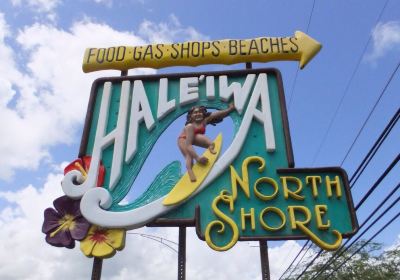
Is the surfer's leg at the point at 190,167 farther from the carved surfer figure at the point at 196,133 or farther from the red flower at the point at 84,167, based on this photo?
the red flower at the point at 84,167

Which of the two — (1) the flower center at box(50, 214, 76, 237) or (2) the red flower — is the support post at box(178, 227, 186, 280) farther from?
(1) the flower center at box(50, 214, 76, 237)

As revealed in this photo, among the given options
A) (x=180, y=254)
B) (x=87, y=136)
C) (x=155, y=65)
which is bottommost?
(x=180, y=254)

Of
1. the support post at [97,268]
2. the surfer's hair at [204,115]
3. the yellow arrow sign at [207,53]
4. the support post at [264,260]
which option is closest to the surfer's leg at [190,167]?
the surfer's hair at [204,115]

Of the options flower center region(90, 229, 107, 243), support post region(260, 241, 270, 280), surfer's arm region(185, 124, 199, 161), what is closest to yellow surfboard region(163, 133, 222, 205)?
surfer's arm region(185, 124, 199, 161)

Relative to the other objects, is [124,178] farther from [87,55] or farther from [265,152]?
[87,55]

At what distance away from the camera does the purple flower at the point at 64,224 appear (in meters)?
6.07

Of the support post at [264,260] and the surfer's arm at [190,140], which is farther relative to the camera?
the surfer's arm at [190,140]

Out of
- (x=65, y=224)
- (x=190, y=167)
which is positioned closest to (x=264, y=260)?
(x=190, y=167)

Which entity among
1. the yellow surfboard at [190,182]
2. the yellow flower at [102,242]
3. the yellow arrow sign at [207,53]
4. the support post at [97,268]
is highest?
the yellow arrow sign at [207,53]

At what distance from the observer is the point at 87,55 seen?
812cm

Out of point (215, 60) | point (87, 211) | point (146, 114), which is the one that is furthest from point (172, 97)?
point (87, 211)

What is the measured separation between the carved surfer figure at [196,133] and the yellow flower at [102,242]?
1364 mm

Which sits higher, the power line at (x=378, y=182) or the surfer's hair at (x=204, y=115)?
the surfer's hair at (x=204, y=115)

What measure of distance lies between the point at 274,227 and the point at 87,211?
268 centimetres
